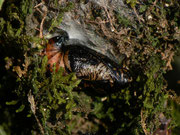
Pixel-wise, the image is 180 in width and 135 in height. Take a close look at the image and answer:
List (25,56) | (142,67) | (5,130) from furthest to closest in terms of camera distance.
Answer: (5,130) < (142,67) < (25,56)

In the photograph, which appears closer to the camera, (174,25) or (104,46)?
(174,25)

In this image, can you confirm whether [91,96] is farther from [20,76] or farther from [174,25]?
[174,25]

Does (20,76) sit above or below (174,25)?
below

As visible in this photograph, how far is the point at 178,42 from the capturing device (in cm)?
197

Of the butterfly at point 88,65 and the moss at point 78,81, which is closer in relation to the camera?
the moss at point 78,81

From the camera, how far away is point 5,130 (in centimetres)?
212

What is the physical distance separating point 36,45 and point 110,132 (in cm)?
111

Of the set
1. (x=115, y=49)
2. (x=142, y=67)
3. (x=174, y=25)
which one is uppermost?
(x=174, y=25)

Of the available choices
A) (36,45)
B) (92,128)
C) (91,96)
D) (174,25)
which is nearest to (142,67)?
(174,25)

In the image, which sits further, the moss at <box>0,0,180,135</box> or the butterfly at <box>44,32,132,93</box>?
the butterfly at <box>44,32,132,93</box>

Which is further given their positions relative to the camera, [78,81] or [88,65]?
[88,65]

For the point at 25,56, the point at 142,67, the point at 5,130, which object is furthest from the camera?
the point at 5,130

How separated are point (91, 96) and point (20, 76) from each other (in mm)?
741

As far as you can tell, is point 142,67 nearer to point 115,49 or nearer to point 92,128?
point 115,49
